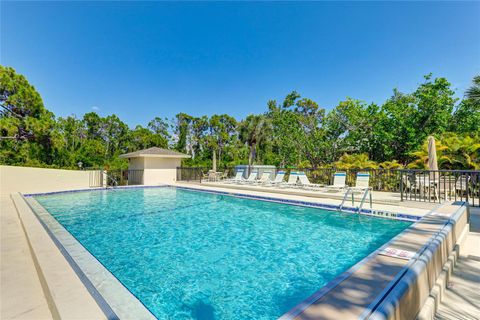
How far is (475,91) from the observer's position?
29.6 feet

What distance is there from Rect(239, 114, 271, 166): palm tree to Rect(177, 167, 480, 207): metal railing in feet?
35.5

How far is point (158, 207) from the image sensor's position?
29.4 feet

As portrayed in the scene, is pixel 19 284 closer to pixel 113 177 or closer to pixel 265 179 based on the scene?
pixel 265 179

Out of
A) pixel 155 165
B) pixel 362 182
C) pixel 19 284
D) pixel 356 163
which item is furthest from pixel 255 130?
pixel 19 284

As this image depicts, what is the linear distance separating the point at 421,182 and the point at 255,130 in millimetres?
20118

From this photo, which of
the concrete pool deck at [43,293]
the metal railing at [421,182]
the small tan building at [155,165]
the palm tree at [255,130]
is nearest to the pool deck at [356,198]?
the metal railing at [421,182]

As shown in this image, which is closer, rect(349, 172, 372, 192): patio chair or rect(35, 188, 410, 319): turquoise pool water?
rect(35, 188, 410, 319): turquoise pool water

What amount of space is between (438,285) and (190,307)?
2826 millimetres

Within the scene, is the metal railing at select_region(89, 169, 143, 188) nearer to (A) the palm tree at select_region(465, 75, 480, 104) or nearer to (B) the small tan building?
(B) the small tan building

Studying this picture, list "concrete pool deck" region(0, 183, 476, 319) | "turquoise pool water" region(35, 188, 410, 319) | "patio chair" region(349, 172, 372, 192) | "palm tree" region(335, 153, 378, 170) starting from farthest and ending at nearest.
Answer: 1. "palm tree" region(335, 153, 378, 170)
2. "patio chair" region(349, 172, 372, 192)
3. "turquoise pool water" region(35, 188, 410, 319)
4. "concrete pool deck" region(0, 183, 476, 319)

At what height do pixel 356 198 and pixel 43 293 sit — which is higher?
pixel 356 198

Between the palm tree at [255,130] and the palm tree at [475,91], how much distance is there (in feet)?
60.8

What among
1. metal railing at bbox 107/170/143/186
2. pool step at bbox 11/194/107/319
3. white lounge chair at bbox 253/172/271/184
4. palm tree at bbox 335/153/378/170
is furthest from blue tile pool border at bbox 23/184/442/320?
palm tree at bbox 335/153/378/170

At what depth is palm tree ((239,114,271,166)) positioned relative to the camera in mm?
26953
